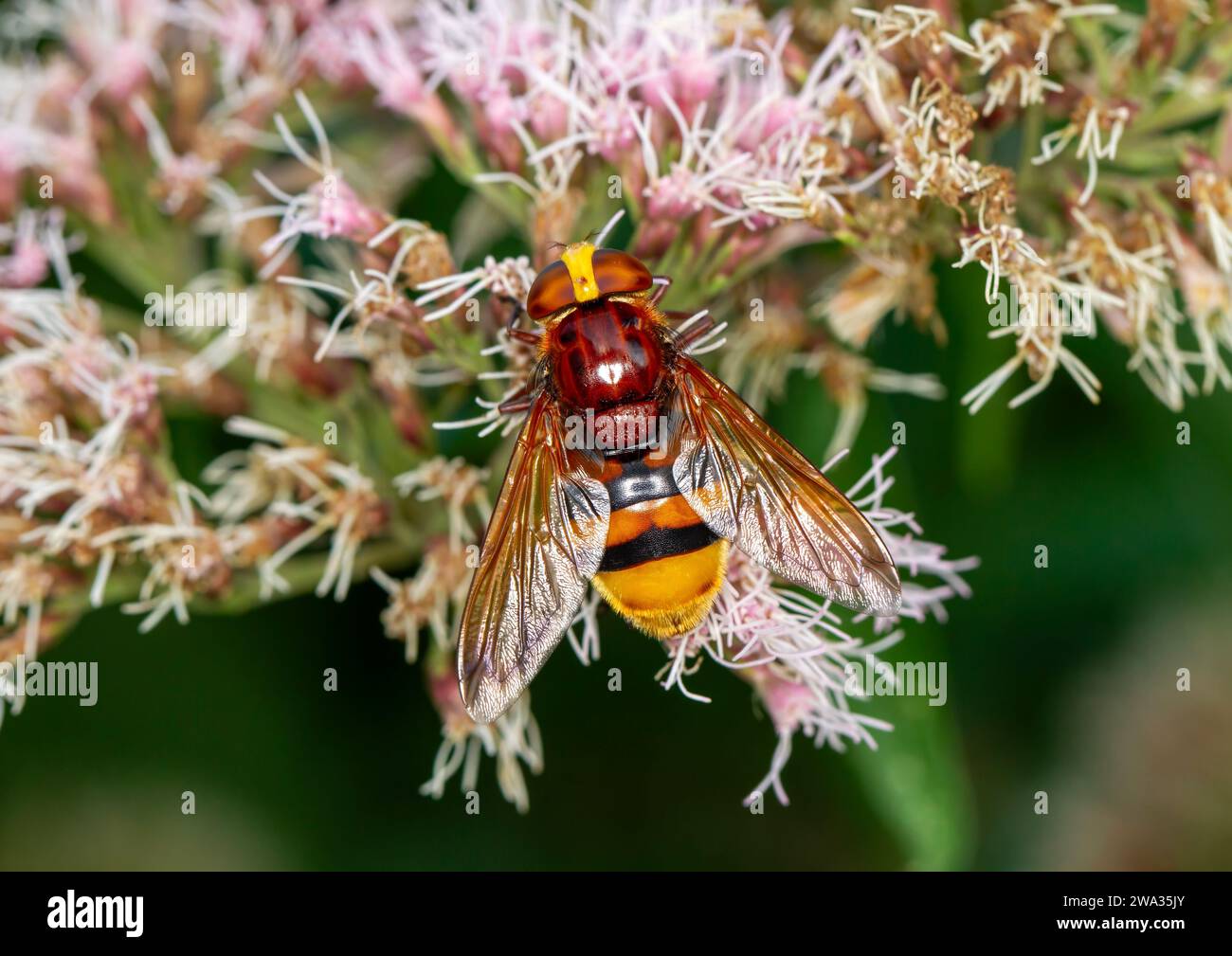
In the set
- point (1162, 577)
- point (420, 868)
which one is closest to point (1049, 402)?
point (1162, 577)

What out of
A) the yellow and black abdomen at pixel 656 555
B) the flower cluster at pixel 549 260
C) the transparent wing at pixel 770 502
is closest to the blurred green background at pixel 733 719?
the flower cluster at pixel 549 260

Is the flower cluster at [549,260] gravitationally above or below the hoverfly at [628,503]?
above

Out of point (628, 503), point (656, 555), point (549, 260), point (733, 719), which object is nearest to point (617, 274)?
point (549, 260)

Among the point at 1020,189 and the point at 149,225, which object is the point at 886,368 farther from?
the point at 149,225

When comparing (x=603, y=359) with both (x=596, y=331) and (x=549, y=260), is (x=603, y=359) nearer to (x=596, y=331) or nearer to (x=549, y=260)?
(x=596, y=331)

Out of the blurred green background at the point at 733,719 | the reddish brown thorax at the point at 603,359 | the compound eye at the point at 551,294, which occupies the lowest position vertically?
the blurred green background at the point at 733,719

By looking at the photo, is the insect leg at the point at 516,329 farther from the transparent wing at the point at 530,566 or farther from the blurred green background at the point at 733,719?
the blurred green background at the point at 733,719
